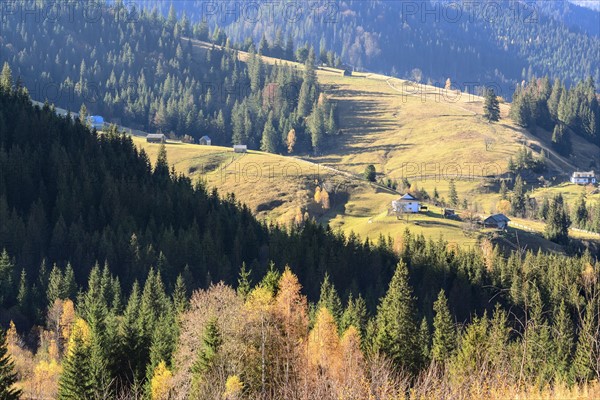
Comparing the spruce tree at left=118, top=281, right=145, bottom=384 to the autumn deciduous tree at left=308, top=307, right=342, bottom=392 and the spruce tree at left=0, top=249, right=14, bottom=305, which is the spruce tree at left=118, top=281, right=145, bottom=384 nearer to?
the autumn deciduous tree at left=308, top=307, right=342, bottom=392

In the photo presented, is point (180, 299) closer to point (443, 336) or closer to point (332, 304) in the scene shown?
point (332, 304)

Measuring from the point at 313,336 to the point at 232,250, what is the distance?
7880 centimetres

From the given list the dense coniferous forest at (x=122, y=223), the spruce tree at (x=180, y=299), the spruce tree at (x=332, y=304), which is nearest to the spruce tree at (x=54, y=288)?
the dense coniferous forest at (x=122, y=223)

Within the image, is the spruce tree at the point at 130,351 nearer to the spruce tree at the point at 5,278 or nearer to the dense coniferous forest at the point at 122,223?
the spruce tree at the point at 5,278

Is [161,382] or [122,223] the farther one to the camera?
[122,223]

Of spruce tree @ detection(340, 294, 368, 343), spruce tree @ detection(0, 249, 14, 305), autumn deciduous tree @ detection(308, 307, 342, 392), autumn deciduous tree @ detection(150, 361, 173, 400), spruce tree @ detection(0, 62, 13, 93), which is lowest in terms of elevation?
spruce tree @ detection(0, 249, 14, 305)

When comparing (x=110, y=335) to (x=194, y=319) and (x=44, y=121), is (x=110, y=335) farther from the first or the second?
(x=44, y=121)

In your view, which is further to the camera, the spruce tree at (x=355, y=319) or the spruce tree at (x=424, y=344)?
the spruce tree at (x=355, y=319)

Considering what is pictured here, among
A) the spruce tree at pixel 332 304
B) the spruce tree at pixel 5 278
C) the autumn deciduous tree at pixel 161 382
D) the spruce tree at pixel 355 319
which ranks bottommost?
the spruce tree at pixel 5 278

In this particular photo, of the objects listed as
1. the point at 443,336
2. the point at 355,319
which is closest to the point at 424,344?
the point at 443,336

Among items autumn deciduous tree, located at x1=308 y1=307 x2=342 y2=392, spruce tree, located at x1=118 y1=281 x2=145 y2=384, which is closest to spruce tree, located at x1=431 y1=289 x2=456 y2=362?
autumn deciduous tree, located at x1=308 y1=307 x2=342 y2=392

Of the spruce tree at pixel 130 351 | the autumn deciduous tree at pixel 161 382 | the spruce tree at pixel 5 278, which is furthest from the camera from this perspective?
the spruce tree at pixel 5 278

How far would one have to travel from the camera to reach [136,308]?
103750 millimetres

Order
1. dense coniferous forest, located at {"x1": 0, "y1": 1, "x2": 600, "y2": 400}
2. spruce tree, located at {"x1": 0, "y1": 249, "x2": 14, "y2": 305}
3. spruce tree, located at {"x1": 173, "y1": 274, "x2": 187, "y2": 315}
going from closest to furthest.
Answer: dense coniferous forest, located at {"x1": 0, "y1": 1, "x2": 600, "y2": 400}, spruce tree, located at {"x1": 173, "y1": 274, "x2": 187, "y2": 315}, spruce tree, located at {"x1": 0, "y1": 249, "x2": 14, "y2": 305}
